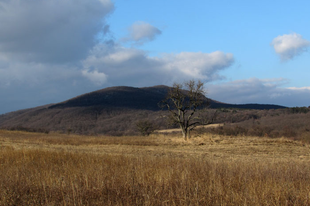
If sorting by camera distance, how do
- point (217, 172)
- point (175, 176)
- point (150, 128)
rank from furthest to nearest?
1. point (150, 128)
2. point (217, 172)
3. point (175, 176)

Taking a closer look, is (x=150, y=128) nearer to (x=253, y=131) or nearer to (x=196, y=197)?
(x=253, y=131)

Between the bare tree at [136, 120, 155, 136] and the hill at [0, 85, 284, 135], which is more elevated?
the hill at [0, 85, 284, 135]

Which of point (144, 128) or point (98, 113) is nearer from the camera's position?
point (144, 128)

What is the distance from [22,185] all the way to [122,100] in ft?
561

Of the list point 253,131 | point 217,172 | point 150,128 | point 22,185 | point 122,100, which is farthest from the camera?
point 122,100

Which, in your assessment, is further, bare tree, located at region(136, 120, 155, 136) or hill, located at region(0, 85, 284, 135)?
hill, located at region(0, 85, 284, 135)

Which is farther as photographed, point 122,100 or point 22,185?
point 122,100

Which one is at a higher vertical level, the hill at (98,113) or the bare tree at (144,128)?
the hill at (98,113)

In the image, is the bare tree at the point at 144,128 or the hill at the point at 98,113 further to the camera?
the hill at the point at 98,113

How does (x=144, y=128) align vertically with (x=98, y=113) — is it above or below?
below

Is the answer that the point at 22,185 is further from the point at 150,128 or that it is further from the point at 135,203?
the point at 150,128

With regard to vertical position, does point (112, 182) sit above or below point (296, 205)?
above

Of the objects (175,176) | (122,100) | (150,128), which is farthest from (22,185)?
(122,100)

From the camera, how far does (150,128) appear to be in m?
56.3
